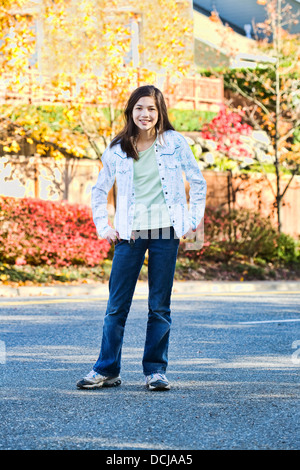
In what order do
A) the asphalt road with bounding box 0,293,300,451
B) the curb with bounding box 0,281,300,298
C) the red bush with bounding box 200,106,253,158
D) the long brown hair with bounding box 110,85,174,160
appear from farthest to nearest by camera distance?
the red bush with bounding box 200,106,253,158 < the curb with bounding box 0,281,300,298 < the long brown hair with bounding box 110,85,174,160 < the asphalt road with bounding box 0,293,300,451

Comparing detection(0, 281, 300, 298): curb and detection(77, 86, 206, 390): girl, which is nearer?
detection(77, 86, 206, 390): girl

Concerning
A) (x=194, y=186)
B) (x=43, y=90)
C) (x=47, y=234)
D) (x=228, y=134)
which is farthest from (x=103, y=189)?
(x=228, y=134)

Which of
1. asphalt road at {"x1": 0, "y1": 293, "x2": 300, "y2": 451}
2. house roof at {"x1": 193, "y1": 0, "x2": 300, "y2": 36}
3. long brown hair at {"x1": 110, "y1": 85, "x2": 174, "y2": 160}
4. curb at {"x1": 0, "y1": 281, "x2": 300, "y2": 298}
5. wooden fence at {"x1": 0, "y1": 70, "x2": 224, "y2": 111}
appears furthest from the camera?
house roof at {"x1": 193, "y1": 0, "x2": 300, "y2": 36}

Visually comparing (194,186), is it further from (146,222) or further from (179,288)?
(179,288)

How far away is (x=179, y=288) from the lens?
1502 centimetres

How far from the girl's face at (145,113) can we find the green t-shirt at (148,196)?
15 cm

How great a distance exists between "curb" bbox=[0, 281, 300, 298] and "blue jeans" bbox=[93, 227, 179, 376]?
324 inches

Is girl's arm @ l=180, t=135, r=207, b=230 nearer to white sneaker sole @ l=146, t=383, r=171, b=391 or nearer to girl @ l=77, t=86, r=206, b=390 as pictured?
girl @ l=77, t=86, r=206, b=390

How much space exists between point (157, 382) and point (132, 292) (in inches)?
24.2

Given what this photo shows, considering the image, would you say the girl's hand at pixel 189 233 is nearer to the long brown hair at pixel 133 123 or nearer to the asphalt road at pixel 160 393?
the long brown hair at pixel 133 123

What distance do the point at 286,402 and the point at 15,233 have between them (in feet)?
35.7

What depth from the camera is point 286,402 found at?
4.96 meters

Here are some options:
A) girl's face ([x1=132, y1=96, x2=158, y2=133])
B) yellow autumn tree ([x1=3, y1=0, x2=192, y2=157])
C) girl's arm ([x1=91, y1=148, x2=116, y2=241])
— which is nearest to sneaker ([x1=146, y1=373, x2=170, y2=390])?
girl's arm ([x1=91, y1=148, x2=116, y2=241])

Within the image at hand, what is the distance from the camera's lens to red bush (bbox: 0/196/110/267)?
598 inches
